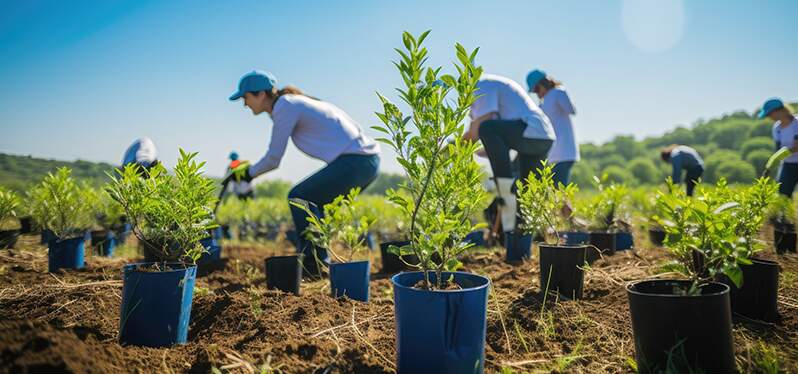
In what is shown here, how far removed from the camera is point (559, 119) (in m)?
5.24

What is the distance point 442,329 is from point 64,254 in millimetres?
→ 3765

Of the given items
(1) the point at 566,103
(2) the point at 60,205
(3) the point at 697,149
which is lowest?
(2) the point at 60,205

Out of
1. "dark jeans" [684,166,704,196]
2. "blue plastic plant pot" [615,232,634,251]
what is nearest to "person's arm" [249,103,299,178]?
"blue plastic plant pot" [615,232,634,251]

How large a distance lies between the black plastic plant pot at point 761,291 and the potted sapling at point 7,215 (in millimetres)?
5964

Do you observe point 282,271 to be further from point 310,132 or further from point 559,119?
point 559,119

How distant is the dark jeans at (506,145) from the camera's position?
432cm

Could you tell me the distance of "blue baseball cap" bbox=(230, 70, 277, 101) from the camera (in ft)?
12.6

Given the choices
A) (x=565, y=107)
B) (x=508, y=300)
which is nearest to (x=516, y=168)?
(x=565, y=107)

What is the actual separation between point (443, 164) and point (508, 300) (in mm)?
1314

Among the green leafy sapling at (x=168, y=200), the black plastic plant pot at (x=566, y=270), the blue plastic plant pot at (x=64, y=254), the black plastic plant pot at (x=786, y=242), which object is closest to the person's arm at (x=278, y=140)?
the green leafy sapling at (x=168, y=200)

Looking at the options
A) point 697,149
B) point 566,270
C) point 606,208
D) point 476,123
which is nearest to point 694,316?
point 566,270

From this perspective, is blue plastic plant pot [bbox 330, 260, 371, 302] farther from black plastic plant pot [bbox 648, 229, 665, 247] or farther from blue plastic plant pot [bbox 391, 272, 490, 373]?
black plastic plant pot [bbox 648, 229, 665, 247]

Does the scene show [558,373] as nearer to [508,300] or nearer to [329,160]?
[508,300]

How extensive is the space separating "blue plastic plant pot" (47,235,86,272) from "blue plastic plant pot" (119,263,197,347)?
231cm
